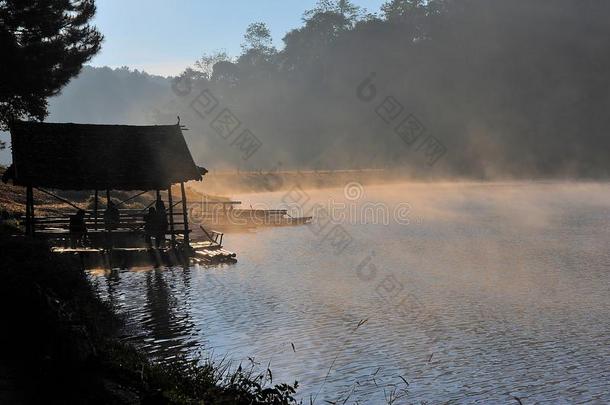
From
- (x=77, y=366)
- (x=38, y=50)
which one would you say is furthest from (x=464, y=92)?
(x=77, y=366)

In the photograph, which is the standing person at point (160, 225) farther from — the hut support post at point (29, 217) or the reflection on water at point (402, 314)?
the hut support post at point (29, 217)

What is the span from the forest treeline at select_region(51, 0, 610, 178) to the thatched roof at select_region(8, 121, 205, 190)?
95009 mm

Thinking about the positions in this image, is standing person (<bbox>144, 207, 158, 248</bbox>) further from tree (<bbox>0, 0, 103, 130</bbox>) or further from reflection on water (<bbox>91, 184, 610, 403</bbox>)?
tree (<bbox>0, 0, 103, 130</bbox>)

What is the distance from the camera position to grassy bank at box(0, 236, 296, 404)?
12.6 m

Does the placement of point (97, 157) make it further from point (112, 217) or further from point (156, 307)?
point (156, 307)

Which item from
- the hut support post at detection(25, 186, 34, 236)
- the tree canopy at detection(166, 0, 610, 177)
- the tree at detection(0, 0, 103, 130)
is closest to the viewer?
the hut support post at detection(25, 186, 34, 236)

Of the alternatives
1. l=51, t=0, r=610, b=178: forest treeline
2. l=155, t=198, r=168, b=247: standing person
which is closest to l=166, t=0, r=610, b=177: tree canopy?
l=51, t=0, r=610, b=178: forest treeline

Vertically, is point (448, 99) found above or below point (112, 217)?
above

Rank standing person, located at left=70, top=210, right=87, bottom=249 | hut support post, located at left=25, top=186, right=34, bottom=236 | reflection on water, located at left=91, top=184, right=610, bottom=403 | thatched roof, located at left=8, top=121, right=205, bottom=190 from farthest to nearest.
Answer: standing person, located at left=70, top=210, right=87, bottom=249 → hut support post, located at left=25, top=186, right=34, bottom=236 → thatched roof, located at left=8, top=121, right=205, bottom=190 → reflection on water, located at left=91, top=184, right=610, bottom=403

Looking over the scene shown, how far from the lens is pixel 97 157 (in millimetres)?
33688

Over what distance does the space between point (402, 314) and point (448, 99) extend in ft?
406

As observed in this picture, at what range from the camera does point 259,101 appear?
167m

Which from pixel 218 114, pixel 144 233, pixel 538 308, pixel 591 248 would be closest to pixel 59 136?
pixel 144 233

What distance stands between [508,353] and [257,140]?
440ft
